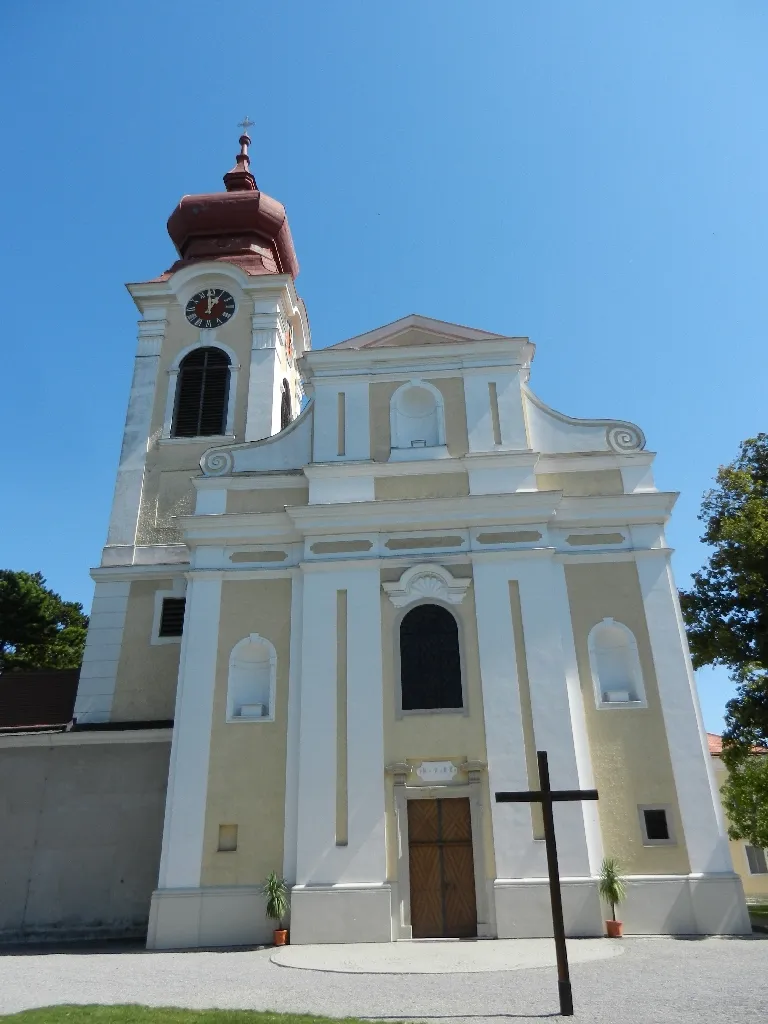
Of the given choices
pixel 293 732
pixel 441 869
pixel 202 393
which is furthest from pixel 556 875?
pixel 202 393

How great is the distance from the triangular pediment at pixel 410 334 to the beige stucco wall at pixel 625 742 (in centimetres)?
578

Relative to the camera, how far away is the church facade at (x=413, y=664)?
12.7 meters

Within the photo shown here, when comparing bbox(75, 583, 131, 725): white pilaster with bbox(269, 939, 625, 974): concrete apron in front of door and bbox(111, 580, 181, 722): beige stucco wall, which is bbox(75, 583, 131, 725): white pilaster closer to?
bbox(111, 580, 181, 722): beige stucco wall

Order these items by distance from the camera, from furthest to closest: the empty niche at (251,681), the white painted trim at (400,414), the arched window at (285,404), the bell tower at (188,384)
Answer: the arched window at (285,404) < the bell tower at (188,384) < the white painted trim at (400,414) < the empty niche at (251,681)

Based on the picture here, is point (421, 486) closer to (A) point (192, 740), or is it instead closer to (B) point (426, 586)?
(B) point (426, 586)

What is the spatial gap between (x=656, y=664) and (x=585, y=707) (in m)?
1.49

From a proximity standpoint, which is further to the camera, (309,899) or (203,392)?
(203,392)

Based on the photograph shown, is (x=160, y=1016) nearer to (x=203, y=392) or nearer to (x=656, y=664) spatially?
(x=656, y=664)

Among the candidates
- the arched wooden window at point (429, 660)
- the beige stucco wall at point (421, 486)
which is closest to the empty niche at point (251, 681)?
the arched wooden window at point (429, 660)

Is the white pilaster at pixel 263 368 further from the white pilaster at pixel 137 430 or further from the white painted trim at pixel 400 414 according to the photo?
the white painted trim at pixel 400 414

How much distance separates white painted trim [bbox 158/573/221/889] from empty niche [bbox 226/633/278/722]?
0.37m

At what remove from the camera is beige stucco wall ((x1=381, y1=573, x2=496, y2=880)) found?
13.3 m

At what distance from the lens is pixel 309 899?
12.5 metres

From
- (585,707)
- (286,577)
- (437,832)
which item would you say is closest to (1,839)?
(286,577)
